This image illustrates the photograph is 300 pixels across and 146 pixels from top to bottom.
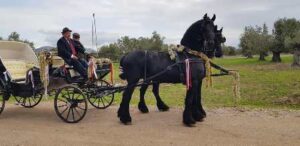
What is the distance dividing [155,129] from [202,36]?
2414 millimetres

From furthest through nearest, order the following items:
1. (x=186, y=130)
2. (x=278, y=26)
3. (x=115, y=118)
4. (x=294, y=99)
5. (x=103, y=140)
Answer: (x=278, y=26) → (x=294, y=99) → (x=115, y=118) → (x=186, y=130) → (x=103, y=140)

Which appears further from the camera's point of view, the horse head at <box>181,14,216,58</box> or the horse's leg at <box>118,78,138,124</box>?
the horse's leg at <box>118,78,138,124</box>

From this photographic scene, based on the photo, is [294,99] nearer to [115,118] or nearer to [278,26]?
[115,118]

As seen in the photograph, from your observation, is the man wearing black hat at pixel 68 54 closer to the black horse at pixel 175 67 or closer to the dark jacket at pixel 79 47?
the dark jacket at pixel 79 47

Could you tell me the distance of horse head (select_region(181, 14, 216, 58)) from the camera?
365 inches

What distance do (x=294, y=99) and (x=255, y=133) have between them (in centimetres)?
592

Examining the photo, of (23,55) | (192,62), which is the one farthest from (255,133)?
(23,55)

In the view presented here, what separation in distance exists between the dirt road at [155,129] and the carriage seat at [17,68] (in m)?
1.06

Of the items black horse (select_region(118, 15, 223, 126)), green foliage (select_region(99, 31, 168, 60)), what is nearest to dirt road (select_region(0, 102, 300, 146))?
black horse (select_region(118, 15, 223, 126))

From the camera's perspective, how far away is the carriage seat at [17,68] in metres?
11.4

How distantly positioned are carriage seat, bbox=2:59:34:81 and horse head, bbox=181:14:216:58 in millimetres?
4846

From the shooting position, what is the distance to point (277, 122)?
31.2ft

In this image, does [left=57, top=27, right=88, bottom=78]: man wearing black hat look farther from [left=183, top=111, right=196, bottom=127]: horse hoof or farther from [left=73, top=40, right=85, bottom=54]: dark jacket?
[left=183, top=111, right=196, bottom=127]: horse hoof

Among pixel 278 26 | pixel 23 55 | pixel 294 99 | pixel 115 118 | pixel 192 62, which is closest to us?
pixel 192 62
